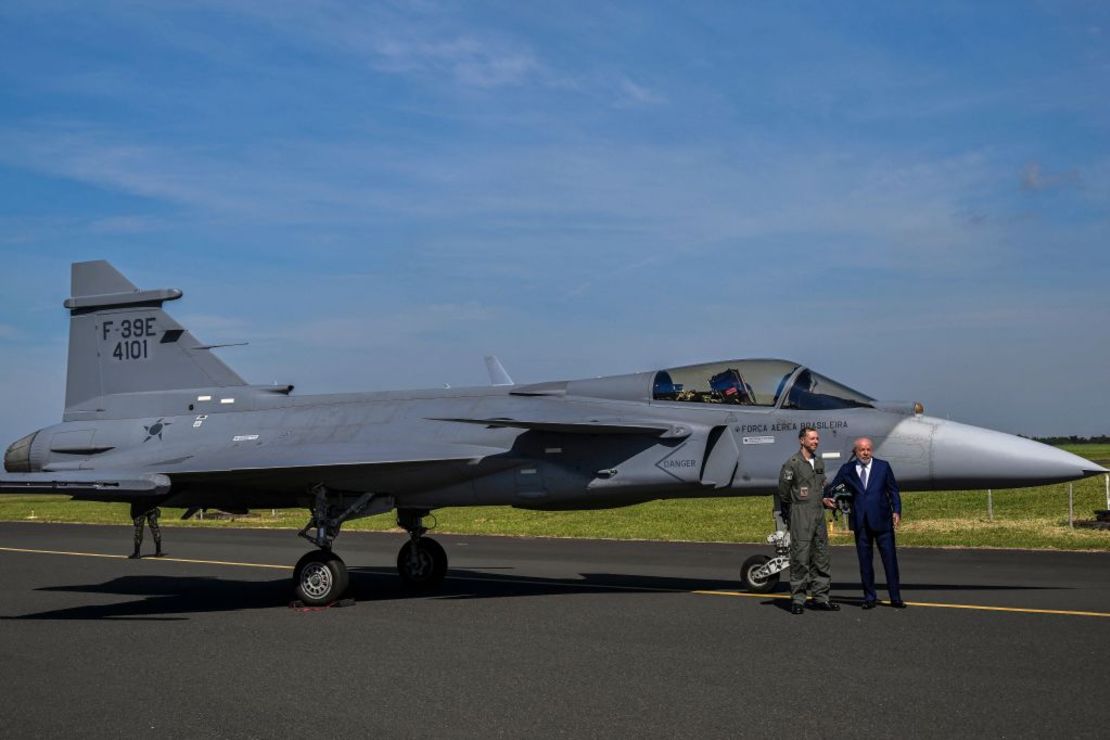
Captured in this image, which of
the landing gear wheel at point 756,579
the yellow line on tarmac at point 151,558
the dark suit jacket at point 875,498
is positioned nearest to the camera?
the dark suit jacket at point 875,498

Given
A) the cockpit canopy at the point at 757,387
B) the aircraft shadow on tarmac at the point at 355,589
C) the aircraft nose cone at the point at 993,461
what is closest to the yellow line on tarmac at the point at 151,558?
the aircraft shadow on tarmac at the point at 355,589

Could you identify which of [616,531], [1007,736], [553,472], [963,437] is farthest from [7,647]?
[616,531]

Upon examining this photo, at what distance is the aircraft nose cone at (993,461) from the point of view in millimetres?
11633

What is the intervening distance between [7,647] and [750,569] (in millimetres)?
8101

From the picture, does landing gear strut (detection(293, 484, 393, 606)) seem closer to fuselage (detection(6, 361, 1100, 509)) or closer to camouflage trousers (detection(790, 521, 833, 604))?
fuselage (detection(6, 361, 1100, 509))

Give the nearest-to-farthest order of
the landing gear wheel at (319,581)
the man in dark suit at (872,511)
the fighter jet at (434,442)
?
the man in dark suit at (872,511) < the fighter jet at (434,442) < the landing gear wheel at (319,581)

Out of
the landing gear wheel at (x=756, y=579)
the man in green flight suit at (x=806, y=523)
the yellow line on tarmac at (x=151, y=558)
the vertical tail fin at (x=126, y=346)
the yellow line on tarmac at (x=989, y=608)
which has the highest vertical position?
the vertical tail fin at (x=126, y=346)

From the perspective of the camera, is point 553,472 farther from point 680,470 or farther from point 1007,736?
point 1007,736

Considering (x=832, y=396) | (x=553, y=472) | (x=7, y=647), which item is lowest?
(x=7, y=647)

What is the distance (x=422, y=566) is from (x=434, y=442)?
2.28m

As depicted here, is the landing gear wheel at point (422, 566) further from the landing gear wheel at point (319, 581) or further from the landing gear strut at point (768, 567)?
the landing gear strut at point (768, 567)

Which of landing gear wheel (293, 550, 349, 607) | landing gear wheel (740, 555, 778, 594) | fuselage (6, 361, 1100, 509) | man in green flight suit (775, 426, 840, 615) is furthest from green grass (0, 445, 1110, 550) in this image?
man in green flight suit (775, 426, 840, 615)

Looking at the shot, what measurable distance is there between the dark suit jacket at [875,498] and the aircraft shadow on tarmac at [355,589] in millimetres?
1143

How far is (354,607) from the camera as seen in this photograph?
13500 mm
